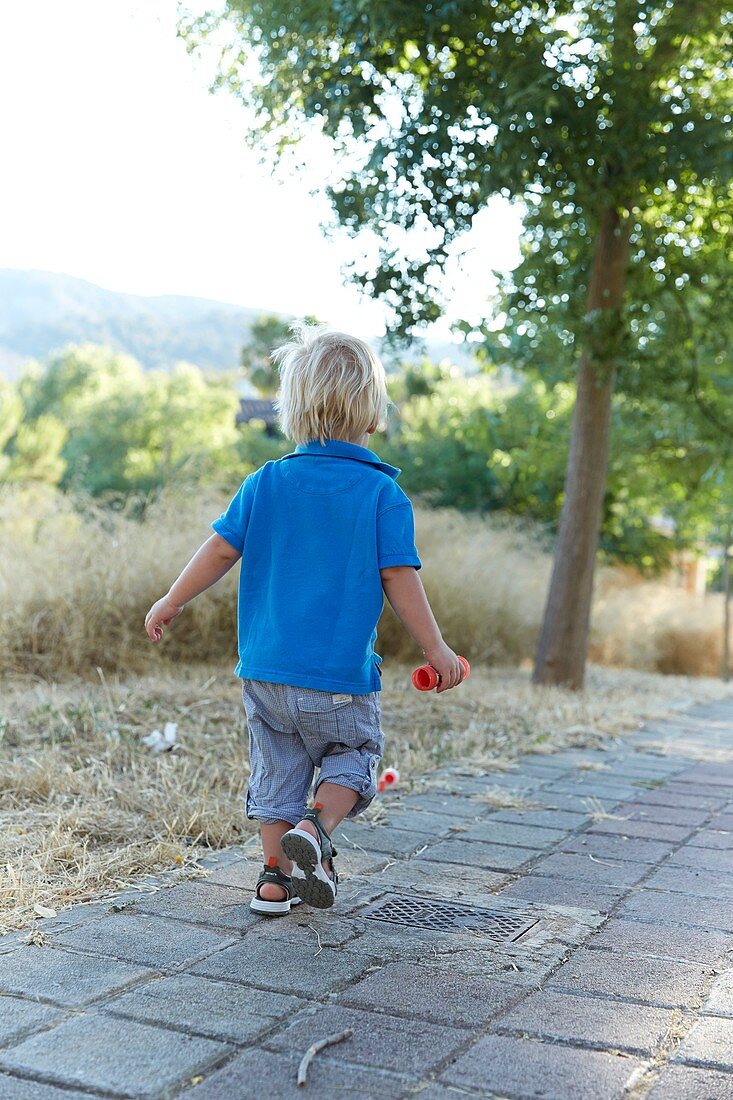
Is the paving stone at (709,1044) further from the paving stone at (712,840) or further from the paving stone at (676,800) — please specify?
the paving stone at (676,800)

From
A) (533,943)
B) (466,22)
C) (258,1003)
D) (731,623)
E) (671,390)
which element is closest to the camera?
(258,1003)

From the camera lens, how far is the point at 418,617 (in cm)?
283

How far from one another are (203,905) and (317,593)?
84 centimetres

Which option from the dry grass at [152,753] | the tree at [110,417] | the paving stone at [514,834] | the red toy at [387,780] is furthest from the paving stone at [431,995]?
the tree at [110,417]

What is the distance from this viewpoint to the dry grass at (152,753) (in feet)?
10.0

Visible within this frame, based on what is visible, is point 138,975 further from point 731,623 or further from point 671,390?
point 731,623

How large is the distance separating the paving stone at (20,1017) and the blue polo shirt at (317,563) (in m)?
0.99

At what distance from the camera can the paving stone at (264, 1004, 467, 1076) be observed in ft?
6.19

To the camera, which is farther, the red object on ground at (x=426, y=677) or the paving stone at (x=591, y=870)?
the paving stone at (x=591, y=870)

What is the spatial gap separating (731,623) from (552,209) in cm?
861

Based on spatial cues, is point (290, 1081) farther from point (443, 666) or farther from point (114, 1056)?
point (443, 666)

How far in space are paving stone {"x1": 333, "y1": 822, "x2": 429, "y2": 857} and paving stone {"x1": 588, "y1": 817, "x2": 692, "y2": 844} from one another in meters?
0.66

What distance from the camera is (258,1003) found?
211 centimetres

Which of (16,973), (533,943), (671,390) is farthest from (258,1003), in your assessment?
(671,390)
